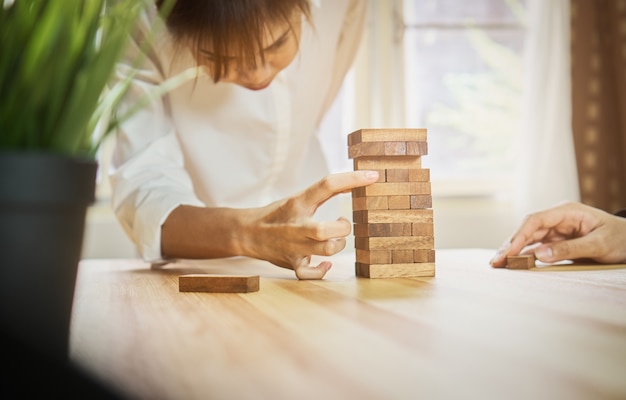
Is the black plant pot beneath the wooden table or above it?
above

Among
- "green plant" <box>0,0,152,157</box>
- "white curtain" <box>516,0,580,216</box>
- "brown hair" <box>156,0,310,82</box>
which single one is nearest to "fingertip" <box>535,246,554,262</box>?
"brown hair" <box>156,0,310,82</box>

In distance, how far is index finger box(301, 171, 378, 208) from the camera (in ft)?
3.79

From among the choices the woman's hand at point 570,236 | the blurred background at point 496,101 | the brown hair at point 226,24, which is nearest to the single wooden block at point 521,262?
the woman's hand at point 570,236

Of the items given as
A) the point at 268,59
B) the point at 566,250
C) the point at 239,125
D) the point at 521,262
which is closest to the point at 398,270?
the point at 521,262

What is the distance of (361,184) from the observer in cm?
116

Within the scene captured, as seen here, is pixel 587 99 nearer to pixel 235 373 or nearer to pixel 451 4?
pixel 451 4

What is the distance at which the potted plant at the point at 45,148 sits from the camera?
0.51m

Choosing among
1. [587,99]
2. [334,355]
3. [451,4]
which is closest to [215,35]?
[334,355]

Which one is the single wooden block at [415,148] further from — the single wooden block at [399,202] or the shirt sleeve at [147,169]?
the shirt sleeve at [147,169]

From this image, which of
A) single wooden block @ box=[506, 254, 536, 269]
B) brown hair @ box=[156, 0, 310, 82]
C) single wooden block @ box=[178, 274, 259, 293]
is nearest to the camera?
single wooden block @ box=[178, 274, 259, 293]

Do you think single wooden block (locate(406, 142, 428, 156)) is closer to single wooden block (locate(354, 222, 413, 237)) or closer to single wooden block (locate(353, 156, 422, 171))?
single wooden block (locate(353, 156, 422, 171))

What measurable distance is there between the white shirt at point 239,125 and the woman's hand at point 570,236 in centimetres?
79

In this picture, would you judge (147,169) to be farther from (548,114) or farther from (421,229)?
(548,114)

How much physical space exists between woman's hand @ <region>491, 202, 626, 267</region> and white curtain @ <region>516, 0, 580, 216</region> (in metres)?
2.04
